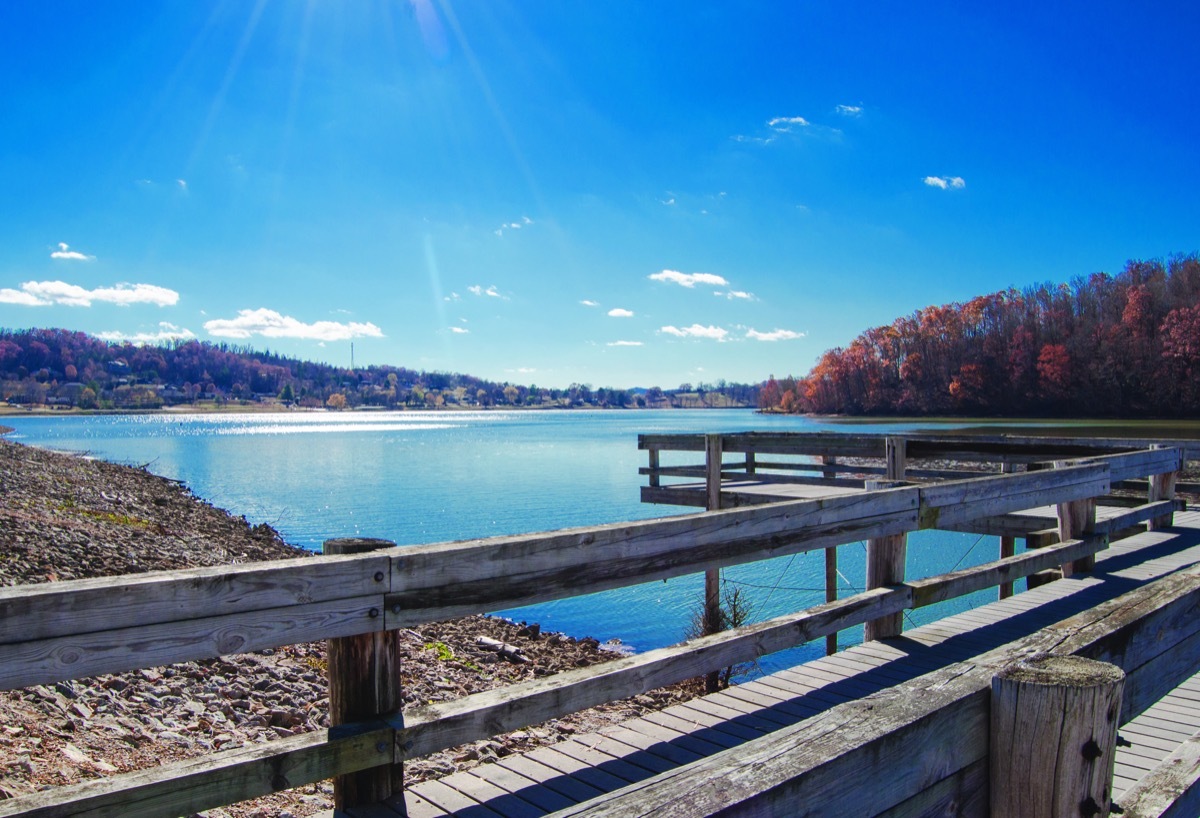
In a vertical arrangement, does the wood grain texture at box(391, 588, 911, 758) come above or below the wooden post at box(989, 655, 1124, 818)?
below

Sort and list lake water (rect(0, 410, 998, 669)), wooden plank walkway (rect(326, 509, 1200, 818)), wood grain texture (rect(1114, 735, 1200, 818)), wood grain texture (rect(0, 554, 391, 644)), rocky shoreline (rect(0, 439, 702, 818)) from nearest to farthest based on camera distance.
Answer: wood grain texture (rect(1114, 735, 1200, 818))
wood grain texture (rect(0, 554, 391, 644))
wooden plank walkway (rect(326, 509, 1200, 818))
rocky shoreline (rect(0, 439, 702, 818))
lake water (rect(0, 410, 998, 669))

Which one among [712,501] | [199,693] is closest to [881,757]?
[199,693]

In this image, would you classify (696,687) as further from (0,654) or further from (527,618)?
(0,654)

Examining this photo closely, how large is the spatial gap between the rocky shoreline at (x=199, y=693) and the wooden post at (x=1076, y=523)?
209 inches

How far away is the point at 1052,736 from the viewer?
156 cm

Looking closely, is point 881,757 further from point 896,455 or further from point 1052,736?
point 896,455

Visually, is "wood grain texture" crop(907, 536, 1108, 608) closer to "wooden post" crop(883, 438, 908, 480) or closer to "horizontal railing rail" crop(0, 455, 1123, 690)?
"horizontal railing rail" crop(0, 455, 1123, 690)

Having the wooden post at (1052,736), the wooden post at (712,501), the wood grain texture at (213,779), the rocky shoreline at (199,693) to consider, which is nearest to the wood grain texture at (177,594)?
the wood grain texture at (213,779)

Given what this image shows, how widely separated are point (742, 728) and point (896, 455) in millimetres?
8038

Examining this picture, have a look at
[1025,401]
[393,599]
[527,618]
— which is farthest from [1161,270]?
[393,599]

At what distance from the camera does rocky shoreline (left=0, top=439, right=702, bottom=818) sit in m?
5.86

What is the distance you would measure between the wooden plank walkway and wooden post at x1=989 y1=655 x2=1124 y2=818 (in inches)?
82.0

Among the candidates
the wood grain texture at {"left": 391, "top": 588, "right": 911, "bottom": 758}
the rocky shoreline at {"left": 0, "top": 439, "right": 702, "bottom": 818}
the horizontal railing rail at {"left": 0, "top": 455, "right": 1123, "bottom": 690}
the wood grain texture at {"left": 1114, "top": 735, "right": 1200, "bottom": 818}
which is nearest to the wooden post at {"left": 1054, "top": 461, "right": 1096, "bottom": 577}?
the wood grain texture at {"left": 391, "top": 588, "right": 911, "bottom": 758}

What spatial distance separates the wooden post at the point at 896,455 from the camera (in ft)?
36.7
